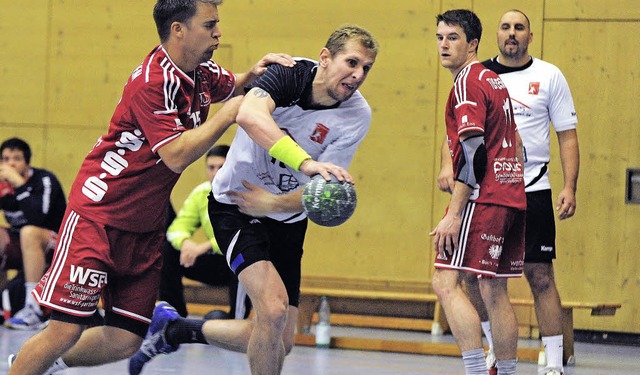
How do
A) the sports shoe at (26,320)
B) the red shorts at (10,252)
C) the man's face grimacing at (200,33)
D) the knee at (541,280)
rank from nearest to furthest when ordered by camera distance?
the man's face grimacing at (200,33) < the knee at (541,280) < the sports shoe at (26,320) < the red shorts at (10,252)

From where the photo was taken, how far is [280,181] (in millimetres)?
5086

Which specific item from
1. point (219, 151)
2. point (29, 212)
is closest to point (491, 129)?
point (219, 151)

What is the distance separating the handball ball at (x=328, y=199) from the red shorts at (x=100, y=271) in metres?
0.89

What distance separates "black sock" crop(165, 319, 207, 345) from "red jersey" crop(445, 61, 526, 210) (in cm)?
157

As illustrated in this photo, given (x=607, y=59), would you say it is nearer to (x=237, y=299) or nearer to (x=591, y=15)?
(x=591, y=15)

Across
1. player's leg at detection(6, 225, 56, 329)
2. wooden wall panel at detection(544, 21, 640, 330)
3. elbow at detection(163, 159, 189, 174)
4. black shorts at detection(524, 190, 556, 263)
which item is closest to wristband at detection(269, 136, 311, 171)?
elbow at detection(163, 159, 189, 174)

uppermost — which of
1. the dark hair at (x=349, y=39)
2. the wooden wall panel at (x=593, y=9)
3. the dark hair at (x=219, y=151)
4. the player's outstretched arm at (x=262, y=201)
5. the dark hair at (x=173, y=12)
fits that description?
the wooden wall panel at (x=593, y=9)

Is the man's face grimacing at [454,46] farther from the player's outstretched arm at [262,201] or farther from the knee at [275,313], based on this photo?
the knee at [275,313]

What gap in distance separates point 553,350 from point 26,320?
4286mm

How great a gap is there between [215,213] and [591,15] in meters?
5.39

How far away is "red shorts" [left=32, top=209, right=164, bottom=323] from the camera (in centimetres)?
448

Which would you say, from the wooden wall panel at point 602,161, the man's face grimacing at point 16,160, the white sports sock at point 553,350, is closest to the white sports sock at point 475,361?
the white sports sock at point 553,350

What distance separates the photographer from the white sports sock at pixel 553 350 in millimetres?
6613

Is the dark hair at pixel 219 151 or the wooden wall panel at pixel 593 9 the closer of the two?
the dark hair at pixel 219 151
